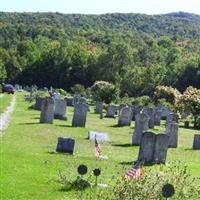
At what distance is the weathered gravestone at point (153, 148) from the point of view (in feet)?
74.0

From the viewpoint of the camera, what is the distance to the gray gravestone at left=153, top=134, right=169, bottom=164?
2258 cm

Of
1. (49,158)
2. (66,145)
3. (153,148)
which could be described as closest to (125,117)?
(66,145)

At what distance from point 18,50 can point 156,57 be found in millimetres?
30903

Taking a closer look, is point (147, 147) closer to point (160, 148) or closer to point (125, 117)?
point (160, 148)

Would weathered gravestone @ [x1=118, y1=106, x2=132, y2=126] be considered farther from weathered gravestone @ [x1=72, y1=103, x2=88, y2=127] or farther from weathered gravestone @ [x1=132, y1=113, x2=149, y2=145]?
weathered gravestone @ [x1=132, y1=113, x2=149, y2=145]

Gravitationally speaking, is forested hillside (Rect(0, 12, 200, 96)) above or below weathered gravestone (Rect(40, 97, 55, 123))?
below

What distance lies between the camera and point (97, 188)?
55.0 feet

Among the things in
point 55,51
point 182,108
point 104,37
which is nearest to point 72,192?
point 182,108

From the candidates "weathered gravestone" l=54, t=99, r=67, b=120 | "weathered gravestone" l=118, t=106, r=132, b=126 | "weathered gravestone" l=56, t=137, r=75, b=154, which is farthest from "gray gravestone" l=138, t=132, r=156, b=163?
"weathered gravestone" l=54, t=99, r=67, b=120

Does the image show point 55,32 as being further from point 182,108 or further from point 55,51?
point 182,108

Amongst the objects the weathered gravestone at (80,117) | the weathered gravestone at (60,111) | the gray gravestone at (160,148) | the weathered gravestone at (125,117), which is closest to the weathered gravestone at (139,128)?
the gray gravestone at (160,148)

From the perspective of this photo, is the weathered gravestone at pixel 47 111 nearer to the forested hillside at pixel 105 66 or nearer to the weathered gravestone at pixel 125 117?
the weathered gravestone at pixel 125 117

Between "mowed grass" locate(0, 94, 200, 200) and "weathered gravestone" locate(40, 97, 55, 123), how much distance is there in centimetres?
47

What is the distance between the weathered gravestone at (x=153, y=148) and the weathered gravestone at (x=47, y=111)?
13.4 meters
